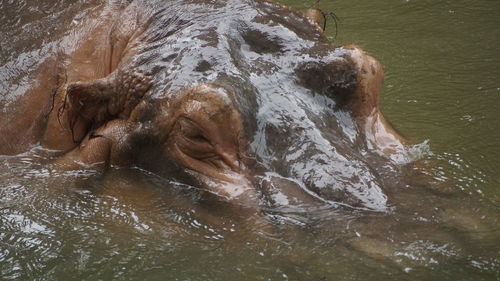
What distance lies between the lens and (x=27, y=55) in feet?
16.4

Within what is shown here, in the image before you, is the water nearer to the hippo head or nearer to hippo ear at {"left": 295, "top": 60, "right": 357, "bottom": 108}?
the hippo head

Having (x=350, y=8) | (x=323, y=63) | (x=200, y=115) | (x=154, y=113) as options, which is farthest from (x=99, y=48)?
(x=350, y=8)

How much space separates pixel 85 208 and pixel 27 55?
1188 mm

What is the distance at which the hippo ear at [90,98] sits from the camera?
14.8 feet

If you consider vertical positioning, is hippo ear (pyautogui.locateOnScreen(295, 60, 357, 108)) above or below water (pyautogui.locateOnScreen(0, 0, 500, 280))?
above

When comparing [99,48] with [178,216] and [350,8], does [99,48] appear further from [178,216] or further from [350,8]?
[350,8]

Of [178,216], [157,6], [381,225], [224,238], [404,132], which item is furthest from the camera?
[404,132]

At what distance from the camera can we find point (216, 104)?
405cm

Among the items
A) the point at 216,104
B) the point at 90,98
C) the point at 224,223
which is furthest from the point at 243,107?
the point at 90,98

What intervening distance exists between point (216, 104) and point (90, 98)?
3.13 ft

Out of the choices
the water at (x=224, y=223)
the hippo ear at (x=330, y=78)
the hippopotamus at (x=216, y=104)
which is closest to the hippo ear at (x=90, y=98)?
the hippopotamus at (x=216, y=104)

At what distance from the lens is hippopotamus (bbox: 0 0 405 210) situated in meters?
4.09

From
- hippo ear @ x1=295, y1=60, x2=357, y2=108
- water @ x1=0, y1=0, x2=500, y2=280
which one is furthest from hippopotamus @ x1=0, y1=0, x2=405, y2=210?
water @ x1=0, y1=0, x2=500, y2=280

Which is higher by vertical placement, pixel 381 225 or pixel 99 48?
pixel 99 48
